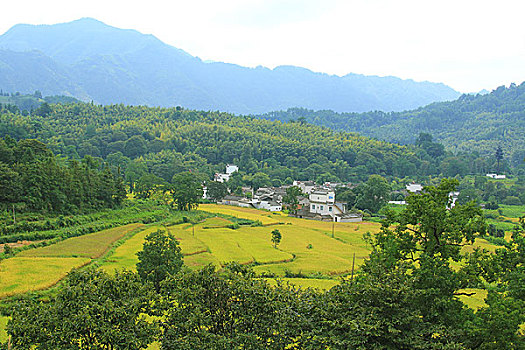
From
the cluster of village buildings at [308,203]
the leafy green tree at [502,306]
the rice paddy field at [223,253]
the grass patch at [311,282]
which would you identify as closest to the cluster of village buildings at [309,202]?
the cluster of village buildings at [308,203]

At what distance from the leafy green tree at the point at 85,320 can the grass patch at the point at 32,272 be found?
35.4 ft

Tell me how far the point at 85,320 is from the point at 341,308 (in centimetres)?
730

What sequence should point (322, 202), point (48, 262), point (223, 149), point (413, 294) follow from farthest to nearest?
point (223, 149) → point (322, 202) → point (48, 262) → point (413, 294)

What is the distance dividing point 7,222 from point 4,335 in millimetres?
21077

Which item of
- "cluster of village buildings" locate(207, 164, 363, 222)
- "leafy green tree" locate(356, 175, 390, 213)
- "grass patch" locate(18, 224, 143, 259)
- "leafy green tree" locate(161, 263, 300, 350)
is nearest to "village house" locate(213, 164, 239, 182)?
"cluster of village buildings" locate(207, 164, 363, 222)

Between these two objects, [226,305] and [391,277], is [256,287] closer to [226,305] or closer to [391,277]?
[226,305]

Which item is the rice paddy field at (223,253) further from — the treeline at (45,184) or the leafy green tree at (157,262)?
the treeline at (45,184)

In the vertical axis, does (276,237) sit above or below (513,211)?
above

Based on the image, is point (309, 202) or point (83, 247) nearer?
point (83, 247)

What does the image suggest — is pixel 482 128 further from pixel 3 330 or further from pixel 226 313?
pixel 3 330

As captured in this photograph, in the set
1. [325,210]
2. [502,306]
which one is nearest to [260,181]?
[325,210]

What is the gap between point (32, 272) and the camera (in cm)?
2450

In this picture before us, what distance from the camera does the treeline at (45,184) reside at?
3816 cm

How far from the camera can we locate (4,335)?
1638 cm
